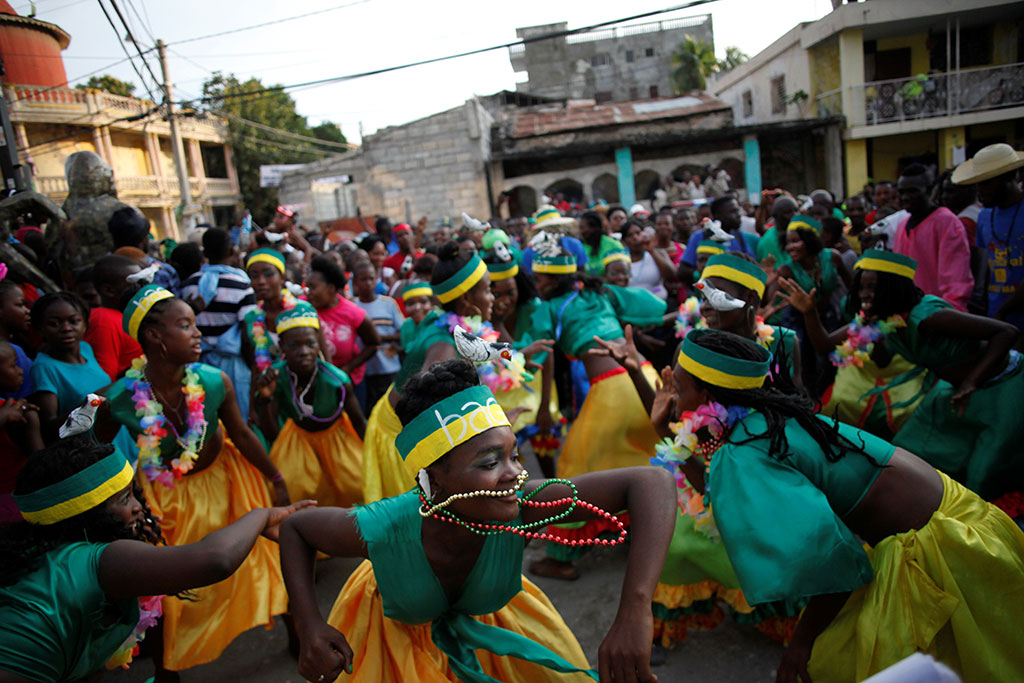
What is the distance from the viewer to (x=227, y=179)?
109ft

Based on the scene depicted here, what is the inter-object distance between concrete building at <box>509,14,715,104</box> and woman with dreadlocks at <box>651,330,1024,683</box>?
145 feet

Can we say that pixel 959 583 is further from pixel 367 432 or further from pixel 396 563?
pixel 367 432

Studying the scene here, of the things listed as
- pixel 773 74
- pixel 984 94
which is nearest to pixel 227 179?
pixel 773 74

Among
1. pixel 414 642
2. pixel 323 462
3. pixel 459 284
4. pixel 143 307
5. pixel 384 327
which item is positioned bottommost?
pixel 323 462

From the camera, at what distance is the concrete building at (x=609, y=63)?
43.8 metres

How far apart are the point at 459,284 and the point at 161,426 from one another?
6.27 ft

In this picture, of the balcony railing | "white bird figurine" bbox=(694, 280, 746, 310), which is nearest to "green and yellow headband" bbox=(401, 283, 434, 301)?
"white bird figurine" bbox=(694, 280, 746, 310)

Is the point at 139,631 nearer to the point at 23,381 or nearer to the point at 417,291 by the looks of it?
the point at 23,381

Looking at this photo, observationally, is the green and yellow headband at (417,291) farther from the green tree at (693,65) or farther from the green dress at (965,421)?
the green tree at (693,65)

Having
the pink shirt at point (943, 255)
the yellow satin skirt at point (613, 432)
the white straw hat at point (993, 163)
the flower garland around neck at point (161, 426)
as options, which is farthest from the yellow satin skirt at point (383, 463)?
the white straw hat at point (993, 163)

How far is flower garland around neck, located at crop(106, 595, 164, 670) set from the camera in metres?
2.57

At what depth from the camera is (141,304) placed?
139 inches

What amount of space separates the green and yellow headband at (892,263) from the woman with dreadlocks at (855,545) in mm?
1688

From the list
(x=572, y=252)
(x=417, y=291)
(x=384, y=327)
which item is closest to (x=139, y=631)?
(x=417, y=291)
